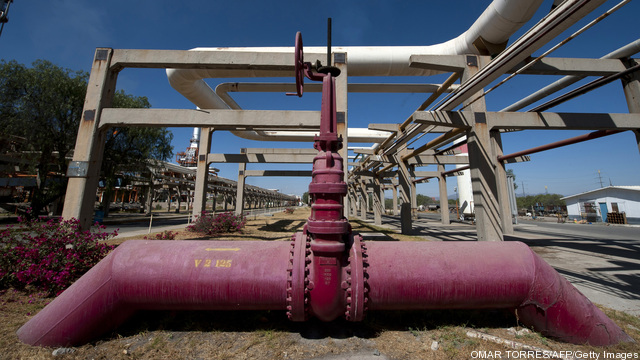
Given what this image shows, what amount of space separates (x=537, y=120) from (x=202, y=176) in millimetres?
12669

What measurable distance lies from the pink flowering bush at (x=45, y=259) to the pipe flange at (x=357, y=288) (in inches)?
172

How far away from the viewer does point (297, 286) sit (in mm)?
2354

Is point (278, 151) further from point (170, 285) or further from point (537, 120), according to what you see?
point (170, 285)

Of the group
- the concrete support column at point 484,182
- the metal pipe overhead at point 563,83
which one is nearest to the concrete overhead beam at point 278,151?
the concrete support column at point 484,182

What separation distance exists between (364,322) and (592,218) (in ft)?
112

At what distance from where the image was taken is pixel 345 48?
808 centimetres

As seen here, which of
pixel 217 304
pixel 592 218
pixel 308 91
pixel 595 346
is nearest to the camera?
pixel 595 346

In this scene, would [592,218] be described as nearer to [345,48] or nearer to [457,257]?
[345,48]

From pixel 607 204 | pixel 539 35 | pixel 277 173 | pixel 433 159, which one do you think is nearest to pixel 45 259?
pixel 539 35

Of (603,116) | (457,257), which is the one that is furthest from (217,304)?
(603,116)

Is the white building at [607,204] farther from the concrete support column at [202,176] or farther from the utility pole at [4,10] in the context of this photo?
the utility pole at [4,10]

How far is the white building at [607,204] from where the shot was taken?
2225 cm

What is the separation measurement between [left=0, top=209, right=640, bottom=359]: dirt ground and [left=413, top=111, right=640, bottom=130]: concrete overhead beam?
4.37 meters

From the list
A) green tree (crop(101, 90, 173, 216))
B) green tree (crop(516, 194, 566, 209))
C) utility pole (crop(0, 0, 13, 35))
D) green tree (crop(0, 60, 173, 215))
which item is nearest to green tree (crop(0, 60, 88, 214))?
green tree (crop(0, 60, 173, 215))
